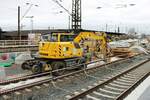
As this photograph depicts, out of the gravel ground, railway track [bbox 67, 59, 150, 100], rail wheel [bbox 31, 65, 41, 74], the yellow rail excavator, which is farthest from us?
the yellow rail excavator

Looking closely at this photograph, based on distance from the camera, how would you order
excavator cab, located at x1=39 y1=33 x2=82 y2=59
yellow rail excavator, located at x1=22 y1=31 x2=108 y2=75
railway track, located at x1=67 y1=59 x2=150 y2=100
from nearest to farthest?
railway track, located at x1=67 y1=59 x2=150 y2=100 → yellow rail excavator, located at x1=22 y1=31 x2=108 y2=75 → excavator cab, located at x1=39 y1=33 x2=82 y2=59

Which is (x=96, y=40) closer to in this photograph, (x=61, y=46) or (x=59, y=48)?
(x=61, y=46)

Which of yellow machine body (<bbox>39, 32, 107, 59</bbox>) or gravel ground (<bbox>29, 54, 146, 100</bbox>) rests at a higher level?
yellow machine body (<bbox>39, 32, 107, 59</bbox>)

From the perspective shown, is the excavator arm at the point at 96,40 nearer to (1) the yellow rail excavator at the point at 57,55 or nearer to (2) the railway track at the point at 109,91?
(1) the yellow rail excavator at the point at 57,55

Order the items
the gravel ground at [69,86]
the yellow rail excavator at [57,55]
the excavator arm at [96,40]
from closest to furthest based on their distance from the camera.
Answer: the gravel ground at [69,86] < the yellow rail excavator at [57,55] < the excavator arm at [96,40]

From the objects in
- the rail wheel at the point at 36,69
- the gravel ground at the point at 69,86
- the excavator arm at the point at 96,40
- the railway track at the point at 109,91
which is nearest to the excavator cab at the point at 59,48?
the rail wheel at the point at 36,69

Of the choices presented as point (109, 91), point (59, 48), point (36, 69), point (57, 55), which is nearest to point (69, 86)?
point (109, 91)

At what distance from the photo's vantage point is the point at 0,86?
52.0ft

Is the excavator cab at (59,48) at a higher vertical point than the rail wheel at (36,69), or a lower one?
higher

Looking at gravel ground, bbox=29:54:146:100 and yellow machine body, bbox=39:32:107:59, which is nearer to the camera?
gravel ground, bbox=29:54:146:100

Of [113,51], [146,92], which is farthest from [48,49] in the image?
[113,51]

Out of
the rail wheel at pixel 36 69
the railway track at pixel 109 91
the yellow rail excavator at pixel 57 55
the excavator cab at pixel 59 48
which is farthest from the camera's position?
the excavator cab at pixel 59 48

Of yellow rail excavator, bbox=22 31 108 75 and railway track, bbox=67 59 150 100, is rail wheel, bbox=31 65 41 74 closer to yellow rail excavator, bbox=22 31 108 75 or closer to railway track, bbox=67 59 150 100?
yellow rail excavator, bbox=22 31 108 75

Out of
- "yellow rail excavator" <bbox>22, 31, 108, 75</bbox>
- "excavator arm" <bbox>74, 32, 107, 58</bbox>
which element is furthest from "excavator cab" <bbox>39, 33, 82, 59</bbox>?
"excavator arm" <bbox>74, 32, 107, 58</bbox>
